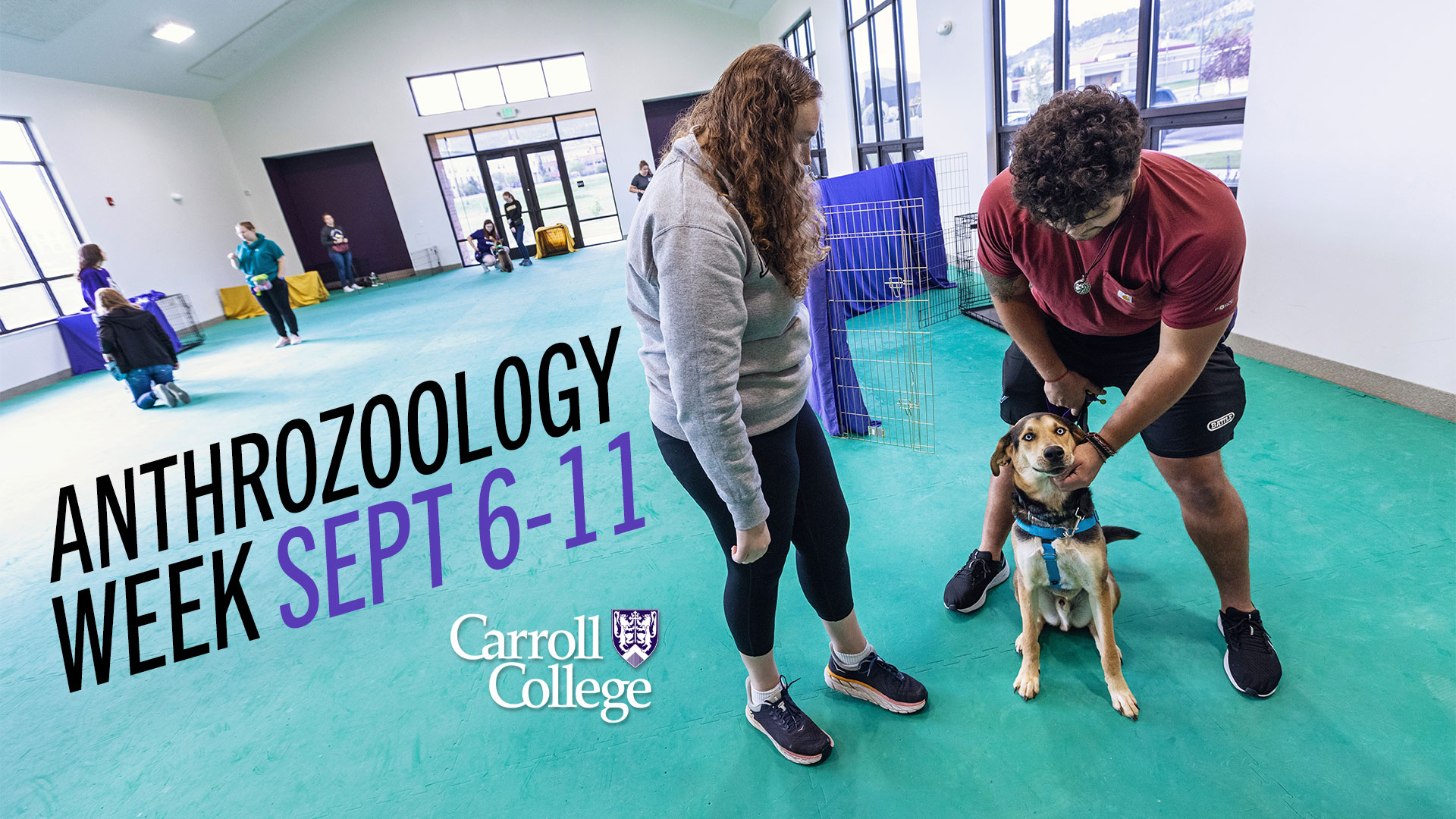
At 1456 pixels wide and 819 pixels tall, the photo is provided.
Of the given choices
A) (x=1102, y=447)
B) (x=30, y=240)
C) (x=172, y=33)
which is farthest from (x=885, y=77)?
(x=30, y=240)

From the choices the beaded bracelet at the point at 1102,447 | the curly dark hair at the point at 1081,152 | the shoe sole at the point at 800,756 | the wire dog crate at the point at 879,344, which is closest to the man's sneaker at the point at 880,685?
the shoe sole at the point at 800,756

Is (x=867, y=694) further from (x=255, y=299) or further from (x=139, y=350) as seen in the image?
(x=255, y=299)

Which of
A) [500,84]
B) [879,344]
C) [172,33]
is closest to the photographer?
[879,344]

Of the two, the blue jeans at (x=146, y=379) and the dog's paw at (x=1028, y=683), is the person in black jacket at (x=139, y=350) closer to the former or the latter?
the blue jeans at (x=146, y=379)

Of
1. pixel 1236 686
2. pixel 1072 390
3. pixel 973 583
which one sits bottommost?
pixel 1236 686

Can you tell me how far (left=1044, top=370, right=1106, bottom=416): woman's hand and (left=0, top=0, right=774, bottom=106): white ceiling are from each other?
11227 millimetres

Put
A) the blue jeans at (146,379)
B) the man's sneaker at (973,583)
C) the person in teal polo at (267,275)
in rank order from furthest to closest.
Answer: the person in teal polo at (267,275), the blue jeans at (146,379), the man's sneaker at (973,583)

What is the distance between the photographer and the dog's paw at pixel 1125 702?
1555 millimetres

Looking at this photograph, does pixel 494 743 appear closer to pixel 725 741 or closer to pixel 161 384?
pixel 725 741

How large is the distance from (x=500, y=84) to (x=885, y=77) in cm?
889

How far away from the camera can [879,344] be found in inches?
180

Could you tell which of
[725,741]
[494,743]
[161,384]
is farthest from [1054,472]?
[161,384]

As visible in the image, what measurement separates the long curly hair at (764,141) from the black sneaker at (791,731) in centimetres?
112

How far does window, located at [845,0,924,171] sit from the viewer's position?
725 cm
